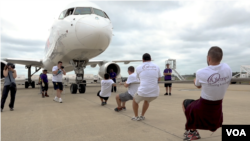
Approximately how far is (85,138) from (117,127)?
687 millimetres

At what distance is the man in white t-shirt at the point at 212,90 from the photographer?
6.94ft

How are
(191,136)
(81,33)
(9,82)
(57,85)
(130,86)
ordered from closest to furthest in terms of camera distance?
1. (191,136)
2. (130,86)
3. (9,82)
4. (57,85)
5. (81,33)

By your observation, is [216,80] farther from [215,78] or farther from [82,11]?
[82,11]

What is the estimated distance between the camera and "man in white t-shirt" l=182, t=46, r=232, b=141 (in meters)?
2.12

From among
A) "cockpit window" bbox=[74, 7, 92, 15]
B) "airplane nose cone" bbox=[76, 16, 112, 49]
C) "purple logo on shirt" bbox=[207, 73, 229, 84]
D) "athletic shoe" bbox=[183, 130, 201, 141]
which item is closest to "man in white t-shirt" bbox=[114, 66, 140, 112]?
"athletic shoe" bbox=[183, 130, 201, 141]

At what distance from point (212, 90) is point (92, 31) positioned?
6040 millimetres

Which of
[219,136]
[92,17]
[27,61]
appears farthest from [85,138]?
[27,61]

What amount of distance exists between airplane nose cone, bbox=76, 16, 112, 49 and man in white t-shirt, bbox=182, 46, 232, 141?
5.86 metres

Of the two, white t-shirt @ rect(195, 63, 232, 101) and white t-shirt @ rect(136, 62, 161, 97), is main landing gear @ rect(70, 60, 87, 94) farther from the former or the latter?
white t-shirt @ rect(195, 63, 232, 101)

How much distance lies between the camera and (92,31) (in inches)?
292

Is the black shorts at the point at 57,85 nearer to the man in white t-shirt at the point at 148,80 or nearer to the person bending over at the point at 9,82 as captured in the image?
the person bending over at the point at 9,82

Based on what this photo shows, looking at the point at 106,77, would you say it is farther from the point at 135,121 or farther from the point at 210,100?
the point at 210,100

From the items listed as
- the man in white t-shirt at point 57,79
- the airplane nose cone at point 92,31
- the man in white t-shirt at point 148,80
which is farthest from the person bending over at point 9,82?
the man in white t-shirt at point 148,80

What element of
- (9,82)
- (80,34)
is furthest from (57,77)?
(80,34)
